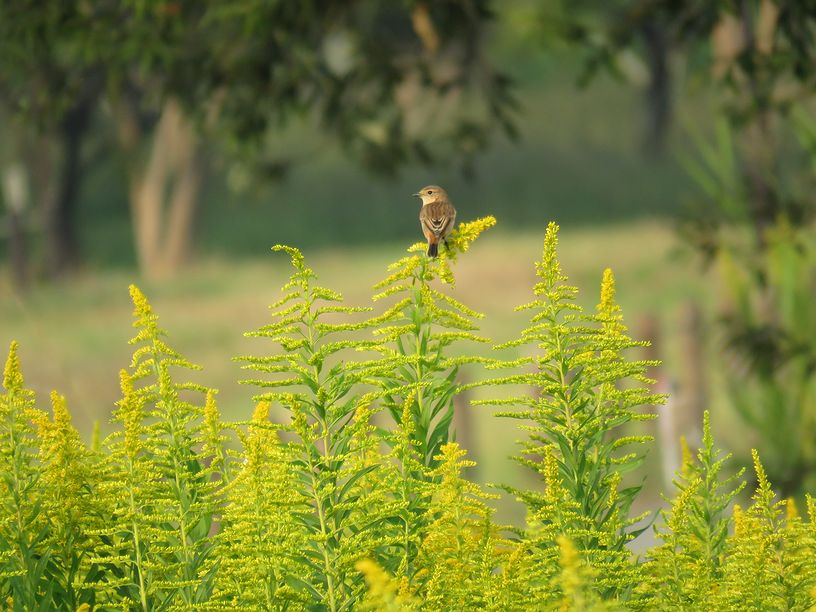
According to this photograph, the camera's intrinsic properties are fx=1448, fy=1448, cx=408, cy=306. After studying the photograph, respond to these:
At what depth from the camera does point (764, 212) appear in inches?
447

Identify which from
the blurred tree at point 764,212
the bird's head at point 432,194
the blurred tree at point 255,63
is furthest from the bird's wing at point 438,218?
the blurred tree at point 255,63

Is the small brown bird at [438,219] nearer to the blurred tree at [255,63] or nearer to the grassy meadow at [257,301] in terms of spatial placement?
the blurred tree at [255,63]

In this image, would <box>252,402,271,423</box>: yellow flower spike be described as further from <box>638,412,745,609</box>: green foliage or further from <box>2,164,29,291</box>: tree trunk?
<box>2,164,29,291</box>: tree trunk

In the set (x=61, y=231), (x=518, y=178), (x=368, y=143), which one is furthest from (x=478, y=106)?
(x=368, y=143)

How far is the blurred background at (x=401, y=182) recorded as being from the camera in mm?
11016

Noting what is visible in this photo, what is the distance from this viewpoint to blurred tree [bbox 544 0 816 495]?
32.8 feet

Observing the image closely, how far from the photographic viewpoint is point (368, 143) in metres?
13.8

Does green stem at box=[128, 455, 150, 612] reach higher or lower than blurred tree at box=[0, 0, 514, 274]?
lower

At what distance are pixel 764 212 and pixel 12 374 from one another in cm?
887

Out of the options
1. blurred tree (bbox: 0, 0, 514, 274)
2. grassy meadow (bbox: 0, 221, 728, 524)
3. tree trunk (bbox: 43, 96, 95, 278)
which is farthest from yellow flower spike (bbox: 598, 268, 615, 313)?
tree trunk (bbox: 43, 96, 95, 278)

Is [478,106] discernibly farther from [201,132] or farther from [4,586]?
[4,586]

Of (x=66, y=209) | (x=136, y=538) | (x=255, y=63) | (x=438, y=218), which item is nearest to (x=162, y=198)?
(x=66, y=209)

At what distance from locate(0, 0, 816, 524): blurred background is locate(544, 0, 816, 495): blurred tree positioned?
3 centimetres

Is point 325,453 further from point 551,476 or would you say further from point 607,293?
point 607,293
